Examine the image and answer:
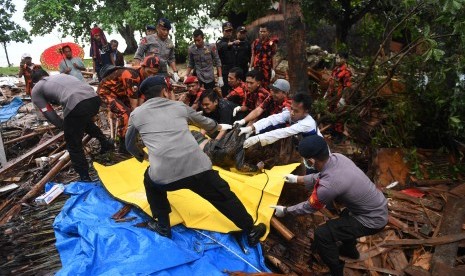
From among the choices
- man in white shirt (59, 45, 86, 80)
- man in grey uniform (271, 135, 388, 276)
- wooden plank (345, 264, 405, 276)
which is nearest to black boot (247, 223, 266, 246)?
man in grey uniform (271, 135, 388, 276)

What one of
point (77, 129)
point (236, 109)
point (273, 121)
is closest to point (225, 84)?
point (236, 109)

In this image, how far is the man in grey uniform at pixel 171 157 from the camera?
316 cm

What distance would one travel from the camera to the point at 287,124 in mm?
4910

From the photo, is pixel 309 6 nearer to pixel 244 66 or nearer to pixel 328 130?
pixel 244 66

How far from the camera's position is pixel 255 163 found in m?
4.86

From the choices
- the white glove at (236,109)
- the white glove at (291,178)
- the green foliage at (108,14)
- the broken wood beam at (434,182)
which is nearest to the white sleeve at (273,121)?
the white glove at (236,109)

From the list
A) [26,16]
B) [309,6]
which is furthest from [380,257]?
[26,16]

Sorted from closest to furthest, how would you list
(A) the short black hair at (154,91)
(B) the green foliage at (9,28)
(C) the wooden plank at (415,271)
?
1. (A) the short black hair at (154,91)
2. (C) the wooden plank at (415,271)
3. (B) the green foliage at (9,28)

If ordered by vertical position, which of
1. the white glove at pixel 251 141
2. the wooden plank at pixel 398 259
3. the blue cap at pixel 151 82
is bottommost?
the wooden plank at pixel 398 259

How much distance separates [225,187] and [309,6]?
6043 millimetres

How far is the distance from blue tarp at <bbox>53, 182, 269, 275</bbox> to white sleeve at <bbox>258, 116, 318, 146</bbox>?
1.46m

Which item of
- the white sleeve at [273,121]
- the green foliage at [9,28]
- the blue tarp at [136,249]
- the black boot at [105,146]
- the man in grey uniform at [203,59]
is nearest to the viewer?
the blue tarp at [136,249]

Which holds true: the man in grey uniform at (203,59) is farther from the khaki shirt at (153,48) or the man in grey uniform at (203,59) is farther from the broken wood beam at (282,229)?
the broken wood beam at (282,229)

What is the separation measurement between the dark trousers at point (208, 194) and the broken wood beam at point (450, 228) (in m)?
2.00
